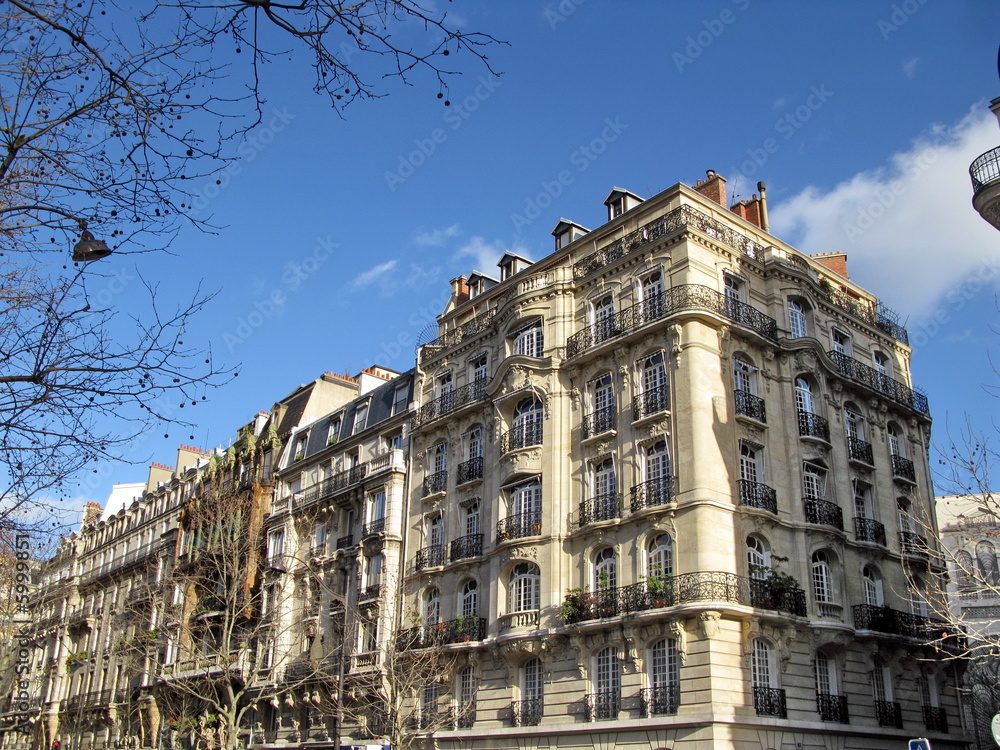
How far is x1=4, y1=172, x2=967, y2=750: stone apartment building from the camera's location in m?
26.2

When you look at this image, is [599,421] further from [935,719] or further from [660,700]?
[935,719]

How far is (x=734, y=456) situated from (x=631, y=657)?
259 inches

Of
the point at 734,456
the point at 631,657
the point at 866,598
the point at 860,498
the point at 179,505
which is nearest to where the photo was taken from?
the point at 631,657

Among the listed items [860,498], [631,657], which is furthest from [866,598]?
[631,657]

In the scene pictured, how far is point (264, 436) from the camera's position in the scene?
52.1 metres

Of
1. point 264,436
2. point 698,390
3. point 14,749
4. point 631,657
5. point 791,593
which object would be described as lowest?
point 14,749

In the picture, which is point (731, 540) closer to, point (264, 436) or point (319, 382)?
point (319, 382)

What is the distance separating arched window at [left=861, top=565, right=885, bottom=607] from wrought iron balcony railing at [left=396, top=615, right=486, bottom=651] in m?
12.4

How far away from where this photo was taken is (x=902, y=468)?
111ft

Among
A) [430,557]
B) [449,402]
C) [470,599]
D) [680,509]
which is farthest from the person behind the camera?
[449,402]

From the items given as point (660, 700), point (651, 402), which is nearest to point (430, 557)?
point (651, 402)

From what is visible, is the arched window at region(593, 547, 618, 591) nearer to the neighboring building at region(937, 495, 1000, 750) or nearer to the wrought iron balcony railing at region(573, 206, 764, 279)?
the neighboring building at region(937, 495, 1000, 750)

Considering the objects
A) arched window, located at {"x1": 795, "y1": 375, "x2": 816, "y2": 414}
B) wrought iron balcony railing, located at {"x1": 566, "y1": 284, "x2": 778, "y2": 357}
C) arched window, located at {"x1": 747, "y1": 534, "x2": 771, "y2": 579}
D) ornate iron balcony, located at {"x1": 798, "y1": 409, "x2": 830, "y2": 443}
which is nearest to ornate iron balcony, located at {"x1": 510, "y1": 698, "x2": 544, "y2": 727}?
arched window, located at {"x1": 747, "y1": 534, "x2": 771, "y2": 579}

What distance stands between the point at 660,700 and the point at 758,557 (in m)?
5.14
